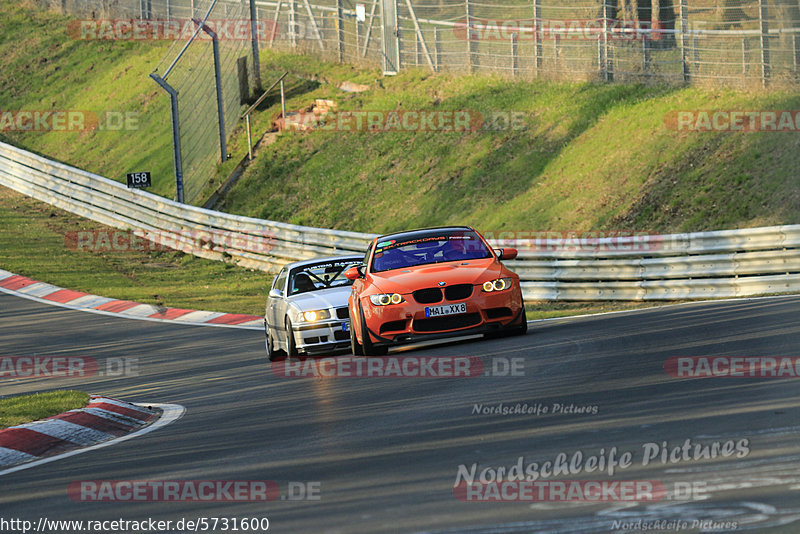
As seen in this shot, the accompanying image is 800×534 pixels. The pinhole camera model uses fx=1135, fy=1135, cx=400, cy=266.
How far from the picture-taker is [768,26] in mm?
23469

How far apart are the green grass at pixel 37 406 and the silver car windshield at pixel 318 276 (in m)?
4.47

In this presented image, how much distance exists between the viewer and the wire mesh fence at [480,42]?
24.8 metres

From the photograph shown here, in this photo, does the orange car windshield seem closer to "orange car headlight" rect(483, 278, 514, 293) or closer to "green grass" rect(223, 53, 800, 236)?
"orange car headlight" rect(483, 278, 514, 293)

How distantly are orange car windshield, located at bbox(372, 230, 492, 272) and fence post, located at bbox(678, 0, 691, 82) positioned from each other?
13.2 meters

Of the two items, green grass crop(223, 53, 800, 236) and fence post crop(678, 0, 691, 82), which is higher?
fence post crop(678, 0, 691, 82)

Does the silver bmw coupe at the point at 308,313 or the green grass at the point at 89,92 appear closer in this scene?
the silver bmw coupe at the point at 308,313

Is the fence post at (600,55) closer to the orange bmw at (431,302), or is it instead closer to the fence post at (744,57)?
the fence post at (744,57)

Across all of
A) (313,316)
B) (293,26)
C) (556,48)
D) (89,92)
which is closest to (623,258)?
(313,316)

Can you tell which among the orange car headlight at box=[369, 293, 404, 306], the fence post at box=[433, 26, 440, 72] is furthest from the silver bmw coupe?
the fence post at box=[433, 26, 440, 72]

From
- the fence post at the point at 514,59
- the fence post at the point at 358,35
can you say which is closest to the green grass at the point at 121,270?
the fence post at the point at 514,59

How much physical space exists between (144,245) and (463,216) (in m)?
10.2

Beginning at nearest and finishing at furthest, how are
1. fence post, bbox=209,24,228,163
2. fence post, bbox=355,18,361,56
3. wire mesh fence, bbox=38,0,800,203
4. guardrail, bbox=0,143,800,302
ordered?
1. guardrail, bbox=0,143,800,302
2. wire mesh fence, bbox=38,0,800,203
3. fence post, bbox=209,24,228,163
4. fence post, bbox=355,18,361,56

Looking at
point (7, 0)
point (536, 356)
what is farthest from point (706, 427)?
point (7, 0)

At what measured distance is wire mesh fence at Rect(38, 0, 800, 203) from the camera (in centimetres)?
2484
